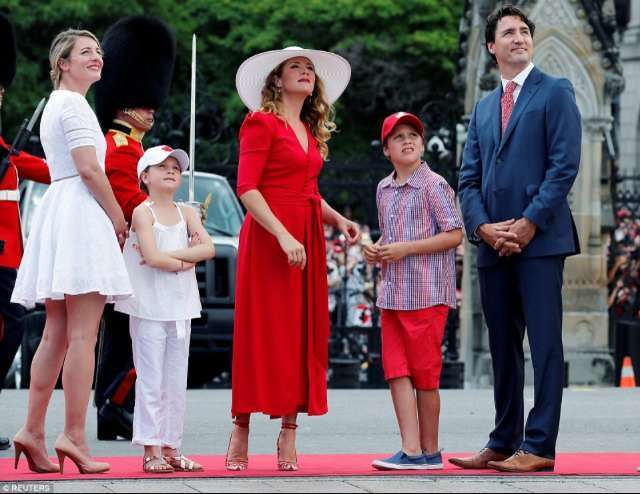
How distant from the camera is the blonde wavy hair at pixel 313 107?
346 inches

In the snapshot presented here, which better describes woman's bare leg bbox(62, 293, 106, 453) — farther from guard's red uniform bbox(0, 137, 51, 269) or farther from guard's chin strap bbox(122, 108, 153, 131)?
guard's chin strap bbox(122, 108, 153, 131)

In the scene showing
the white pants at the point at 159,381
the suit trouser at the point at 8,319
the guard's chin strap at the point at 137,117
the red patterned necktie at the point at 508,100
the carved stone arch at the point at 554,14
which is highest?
the carved stone arch at the point at 554,14

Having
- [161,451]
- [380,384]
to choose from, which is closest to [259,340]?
[161,451]

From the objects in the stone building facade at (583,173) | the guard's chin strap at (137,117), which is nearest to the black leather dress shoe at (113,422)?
the guard's chin strap at (137,117)

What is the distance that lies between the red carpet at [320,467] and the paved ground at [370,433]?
259 mm

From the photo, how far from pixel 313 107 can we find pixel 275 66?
12.3 inches

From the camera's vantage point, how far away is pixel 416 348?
344 inches

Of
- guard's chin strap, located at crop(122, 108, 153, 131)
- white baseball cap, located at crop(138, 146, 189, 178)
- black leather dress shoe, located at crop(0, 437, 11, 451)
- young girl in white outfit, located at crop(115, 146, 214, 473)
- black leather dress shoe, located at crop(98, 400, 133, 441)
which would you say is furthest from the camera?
black leather dress shoe, located at crop(98, 400, 133, 441)

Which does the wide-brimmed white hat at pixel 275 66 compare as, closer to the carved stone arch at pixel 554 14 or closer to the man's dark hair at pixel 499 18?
the man's dark hair at pixel 499 18

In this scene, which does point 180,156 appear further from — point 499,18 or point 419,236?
point 499,18

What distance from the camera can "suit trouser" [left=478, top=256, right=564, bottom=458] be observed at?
8.53m

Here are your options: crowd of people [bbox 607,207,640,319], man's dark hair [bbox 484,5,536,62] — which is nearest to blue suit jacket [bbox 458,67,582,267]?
man's dark hair [bbox 484,5,536,62]

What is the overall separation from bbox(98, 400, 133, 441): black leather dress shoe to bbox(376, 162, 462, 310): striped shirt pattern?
223 cm

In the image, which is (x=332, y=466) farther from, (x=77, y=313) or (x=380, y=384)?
(x=380, y=384)
